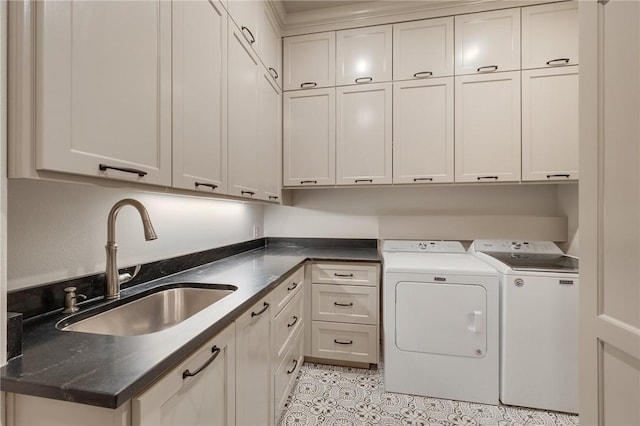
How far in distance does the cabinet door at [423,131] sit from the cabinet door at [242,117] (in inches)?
47.1

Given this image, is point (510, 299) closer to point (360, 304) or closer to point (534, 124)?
point (360, 304)

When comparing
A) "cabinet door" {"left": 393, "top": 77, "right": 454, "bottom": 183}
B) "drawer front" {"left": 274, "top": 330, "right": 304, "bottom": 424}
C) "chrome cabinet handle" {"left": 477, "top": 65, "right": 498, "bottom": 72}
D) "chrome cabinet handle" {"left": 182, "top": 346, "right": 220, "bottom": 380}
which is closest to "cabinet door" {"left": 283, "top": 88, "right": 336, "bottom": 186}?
"cabinet door" {"left": 393, "top": 77, "right": 454, "bottom": 183}

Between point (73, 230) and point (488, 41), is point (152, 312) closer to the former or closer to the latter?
point (73, 230)

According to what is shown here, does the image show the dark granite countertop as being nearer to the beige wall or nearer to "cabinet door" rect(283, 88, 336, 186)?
the beige wall

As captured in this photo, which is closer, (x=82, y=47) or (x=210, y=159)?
(x=82, y=47)

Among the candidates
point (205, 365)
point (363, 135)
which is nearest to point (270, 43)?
point (363, 135)

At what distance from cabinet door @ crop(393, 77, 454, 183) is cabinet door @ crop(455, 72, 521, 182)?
77mm

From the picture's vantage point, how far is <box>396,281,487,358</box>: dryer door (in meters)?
1.89

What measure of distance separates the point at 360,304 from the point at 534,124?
195cm

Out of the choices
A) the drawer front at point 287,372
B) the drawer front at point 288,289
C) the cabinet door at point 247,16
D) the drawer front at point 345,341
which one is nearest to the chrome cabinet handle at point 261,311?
the drawer front at point 288,289

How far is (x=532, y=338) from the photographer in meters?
1.82

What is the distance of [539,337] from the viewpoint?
1.81 metres

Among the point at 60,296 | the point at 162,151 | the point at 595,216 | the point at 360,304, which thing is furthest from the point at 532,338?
the point at 60,296

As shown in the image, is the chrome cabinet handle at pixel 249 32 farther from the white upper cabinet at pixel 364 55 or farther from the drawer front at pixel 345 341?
the drawer front at pixel 345 341
